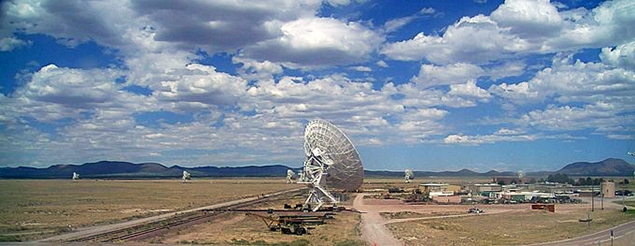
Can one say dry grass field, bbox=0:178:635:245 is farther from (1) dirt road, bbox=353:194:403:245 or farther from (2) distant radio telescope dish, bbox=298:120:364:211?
(2) distant radio telescope dish, bbox=298:120:364:211

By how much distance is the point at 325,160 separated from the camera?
8281 centimetres

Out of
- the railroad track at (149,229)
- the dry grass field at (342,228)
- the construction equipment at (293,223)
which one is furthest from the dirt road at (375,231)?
the railroad track at (149,229)

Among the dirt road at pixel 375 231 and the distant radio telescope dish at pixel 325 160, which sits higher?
the distant radio telescope dish at pixel 325 160

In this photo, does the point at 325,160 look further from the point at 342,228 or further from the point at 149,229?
the point at 149,229

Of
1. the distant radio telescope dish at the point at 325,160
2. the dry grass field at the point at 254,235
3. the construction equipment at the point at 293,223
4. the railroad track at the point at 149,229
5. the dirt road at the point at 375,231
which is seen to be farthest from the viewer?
the distant radio telescope dish at the point at 325,160

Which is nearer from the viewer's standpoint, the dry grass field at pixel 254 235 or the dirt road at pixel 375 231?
the dirt road at pixel 375 231

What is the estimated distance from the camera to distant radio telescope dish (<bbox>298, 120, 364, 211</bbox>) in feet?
266

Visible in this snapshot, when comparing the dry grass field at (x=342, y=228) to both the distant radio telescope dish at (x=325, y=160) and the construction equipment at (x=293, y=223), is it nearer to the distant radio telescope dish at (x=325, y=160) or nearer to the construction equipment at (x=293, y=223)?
the construction equipment at (x=293, y=223)

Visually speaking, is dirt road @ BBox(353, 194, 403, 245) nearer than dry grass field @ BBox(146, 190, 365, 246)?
Yes

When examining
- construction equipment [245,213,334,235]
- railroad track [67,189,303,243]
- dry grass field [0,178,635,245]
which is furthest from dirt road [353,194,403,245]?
railroad track [67,189,303,243]

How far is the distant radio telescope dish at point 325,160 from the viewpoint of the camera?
8112 centimetres

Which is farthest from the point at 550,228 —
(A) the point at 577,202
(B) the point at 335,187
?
(A) the point at 577,202

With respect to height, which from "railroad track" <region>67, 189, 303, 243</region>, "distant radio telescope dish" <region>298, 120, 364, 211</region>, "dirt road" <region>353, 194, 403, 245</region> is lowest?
"railroad track" <region>67, 189, 303, 243</region>

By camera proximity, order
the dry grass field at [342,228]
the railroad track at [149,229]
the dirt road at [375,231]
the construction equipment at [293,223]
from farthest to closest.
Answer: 1. the construction equipment at [293,223]
2. the dry grass field at [342,228]
3. the railroad track at [149,229]
4. the dirt road at [375,231]
